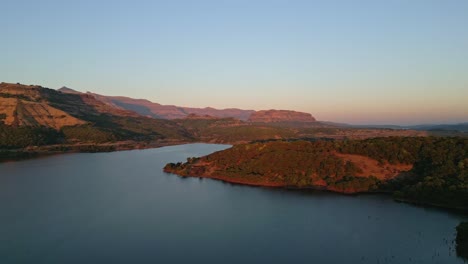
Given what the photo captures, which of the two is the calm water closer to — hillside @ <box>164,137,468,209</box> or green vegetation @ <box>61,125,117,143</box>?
hillside @ <box>164,137,468,209</box>

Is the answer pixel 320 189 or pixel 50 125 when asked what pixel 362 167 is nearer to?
pixel 320 189

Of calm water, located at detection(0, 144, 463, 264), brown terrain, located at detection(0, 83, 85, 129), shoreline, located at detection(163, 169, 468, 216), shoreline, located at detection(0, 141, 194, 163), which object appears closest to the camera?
calm water, located at detection(0, 144, 463, 264)

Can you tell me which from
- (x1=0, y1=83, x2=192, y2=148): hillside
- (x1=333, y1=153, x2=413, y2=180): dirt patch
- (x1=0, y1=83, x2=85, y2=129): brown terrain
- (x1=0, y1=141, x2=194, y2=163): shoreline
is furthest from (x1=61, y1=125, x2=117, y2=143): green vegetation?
(x1=333, y1=153, x2=413, y2=180): dirt patch

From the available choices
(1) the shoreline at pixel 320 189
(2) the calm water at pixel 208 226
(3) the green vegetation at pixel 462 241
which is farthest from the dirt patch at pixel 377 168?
(3) the green vegetation at pixel 462 241

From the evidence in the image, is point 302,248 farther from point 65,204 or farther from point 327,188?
point 65,204

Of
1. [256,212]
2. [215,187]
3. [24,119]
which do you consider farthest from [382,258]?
[24,119]
